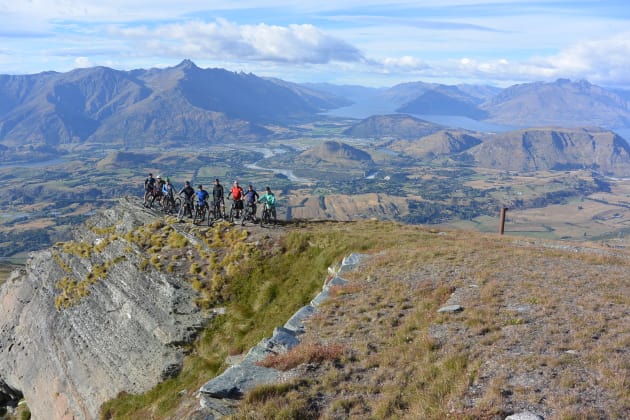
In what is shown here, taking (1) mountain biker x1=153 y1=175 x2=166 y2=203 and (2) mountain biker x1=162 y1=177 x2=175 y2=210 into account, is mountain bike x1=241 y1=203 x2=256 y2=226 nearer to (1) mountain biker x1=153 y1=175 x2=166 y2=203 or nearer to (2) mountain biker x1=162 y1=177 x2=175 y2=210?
(2) mountain biker x1=162 y1=177 x2=175 y2=210

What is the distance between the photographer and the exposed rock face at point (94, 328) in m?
28.7

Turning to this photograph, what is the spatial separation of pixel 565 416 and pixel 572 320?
7.15 metres

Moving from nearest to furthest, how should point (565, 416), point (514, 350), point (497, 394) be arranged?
point (565, 416) → point (497, 394) → point (514, 350)

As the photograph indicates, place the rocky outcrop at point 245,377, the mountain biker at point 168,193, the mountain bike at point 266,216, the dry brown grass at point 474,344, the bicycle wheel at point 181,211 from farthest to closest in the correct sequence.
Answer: the mountain biker at point 168,193 < the bicycle wheel at point 181,211 < the mountain bike at point 266,216 < the rocky outcrop at point 245,377 < the dry brown grass at point 474,344

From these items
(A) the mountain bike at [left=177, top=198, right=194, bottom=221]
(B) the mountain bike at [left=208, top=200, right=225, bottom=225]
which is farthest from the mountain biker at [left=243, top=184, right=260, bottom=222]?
(A) the mountain bike at [left=177, top=198, right=194, bottom=221]

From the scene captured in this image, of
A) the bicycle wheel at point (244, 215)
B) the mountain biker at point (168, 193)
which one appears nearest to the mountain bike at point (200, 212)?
the bicycle wheel at point (244, 215)

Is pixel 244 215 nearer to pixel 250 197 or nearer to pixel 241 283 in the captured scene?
pixel 250 197

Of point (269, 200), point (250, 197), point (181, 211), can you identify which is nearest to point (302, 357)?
point (269, 200)

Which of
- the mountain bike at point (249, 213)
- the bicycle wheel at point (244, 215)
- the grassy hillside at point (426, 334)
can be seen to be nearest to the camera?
the grassy hillside at point (426, 334)

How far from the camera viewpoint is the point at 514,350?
14.8 m

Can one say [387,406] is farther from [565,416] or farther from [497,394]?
[565,416]

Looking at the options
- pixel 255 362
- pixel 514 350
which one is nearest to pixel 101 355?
pixel 255 362

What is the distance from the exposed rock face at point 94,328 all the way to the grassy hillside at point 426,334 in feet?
7.99

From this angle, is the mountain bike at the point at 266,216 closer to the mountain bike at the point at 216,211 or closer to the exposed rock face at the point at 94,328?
the mountain bike at the point at 216,211
